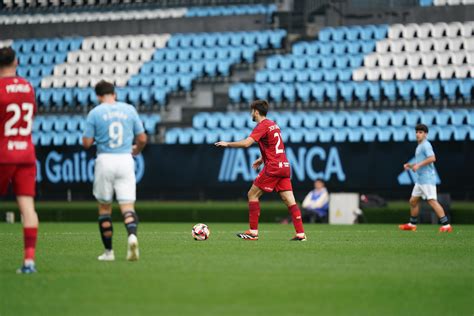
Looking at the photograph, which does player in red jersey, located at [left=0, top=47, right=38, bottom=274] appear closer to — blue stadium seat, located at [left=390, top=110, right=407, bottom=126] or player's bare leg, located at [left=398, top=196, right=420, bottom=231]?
player's bare leg, located at [left=398, top=196, right=420, bottom=231]

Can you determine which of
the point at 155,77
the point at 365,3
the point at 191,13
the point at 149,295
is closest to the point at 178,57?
the point at 155,77

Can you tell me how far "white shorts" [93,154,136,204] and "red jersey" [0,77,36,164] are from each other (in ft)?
3.46

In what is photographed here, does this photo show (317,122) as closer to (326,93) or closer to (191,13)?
(326,93)

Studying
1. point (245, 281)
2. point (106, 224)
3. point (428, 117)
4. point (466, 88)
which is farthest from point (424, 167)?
point (245, 281)

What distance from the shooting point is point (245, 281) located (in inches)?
340

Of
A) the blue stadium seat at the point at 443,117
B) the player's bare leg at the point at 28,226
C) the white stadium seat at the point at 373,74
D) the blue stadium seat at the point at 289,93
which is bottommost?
the player's bare leg at the point at 28,226

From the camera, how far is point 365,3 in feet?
107

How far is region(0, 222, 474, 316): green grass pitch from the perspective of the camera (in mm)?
7172

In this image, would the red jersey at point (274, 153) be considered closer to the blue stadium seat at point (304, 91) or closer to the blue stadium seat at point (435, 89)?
the blue stadium seat at point (435, 89)

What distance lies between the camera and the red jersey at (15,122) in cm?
940

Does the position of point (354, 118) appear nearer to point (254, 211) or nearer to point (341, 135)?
point (341, 135)

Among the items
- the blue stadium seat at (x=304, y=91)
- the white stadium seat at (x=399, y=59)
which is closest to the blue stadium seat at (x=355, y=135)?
the blue stadium seat at (x=304, y=91)

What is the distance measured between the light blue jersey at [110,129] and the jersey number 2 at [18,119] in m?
0.97

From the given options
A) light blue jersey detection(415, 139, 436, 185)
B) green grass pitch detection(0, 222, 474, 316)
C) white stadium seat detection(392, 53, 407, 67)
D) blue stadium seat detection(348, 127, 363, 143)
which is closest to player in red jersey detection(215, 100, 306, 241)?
green grass pitch detection(0, 222, 474, 316)
